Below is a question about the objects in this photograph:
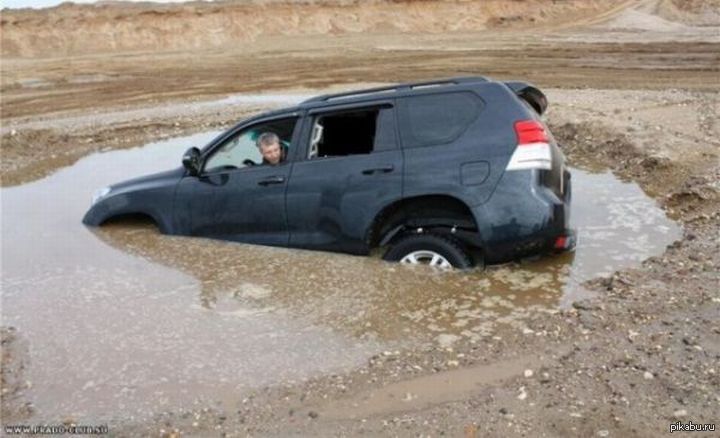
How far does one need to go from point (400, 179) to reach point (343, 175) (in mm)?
531

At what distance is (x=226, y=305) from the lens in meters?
6.12

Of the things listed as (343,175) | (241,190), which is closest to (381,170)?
(343,175)

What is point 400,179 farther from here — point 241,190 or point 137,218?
point 137,218

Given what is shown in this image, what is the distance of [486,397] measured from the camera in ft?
14.0

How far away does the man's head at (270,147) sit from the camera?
672 centimetres

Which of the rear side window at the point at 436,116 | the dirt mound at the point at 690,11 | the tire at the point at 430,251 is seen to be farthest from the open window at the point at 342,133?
the dirt mound at the point at 690,11

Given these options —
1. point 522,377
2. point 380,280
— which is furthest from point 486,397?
point 380,280

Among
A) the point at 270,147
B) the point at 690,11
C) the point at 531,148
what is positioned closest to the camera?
the point at 531,148

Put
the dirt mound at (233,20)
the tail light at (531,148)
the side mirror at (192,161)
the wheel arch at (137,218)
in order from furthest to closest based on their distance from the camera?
the dirt mound at (233,20) < the wheel arch at (137,218) < the side mirror at (192,161) < the tail light at (531,148)

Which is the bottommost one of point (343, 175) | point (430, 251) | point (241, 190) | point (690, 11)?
point (430, 251)

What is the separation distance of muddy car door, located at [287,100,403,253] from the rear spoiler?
106 centimetres

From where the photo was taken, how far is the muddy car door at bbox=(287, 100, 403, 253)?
6297 millimetres

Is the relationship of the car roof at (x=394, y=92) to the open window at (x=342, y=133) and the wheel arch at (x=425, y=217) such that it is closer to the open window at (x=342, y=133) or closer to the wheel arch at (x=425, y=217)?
the open window at (x=342, y=133)

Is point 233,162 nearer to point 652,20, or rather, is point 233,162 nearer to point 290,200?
point 290,200
